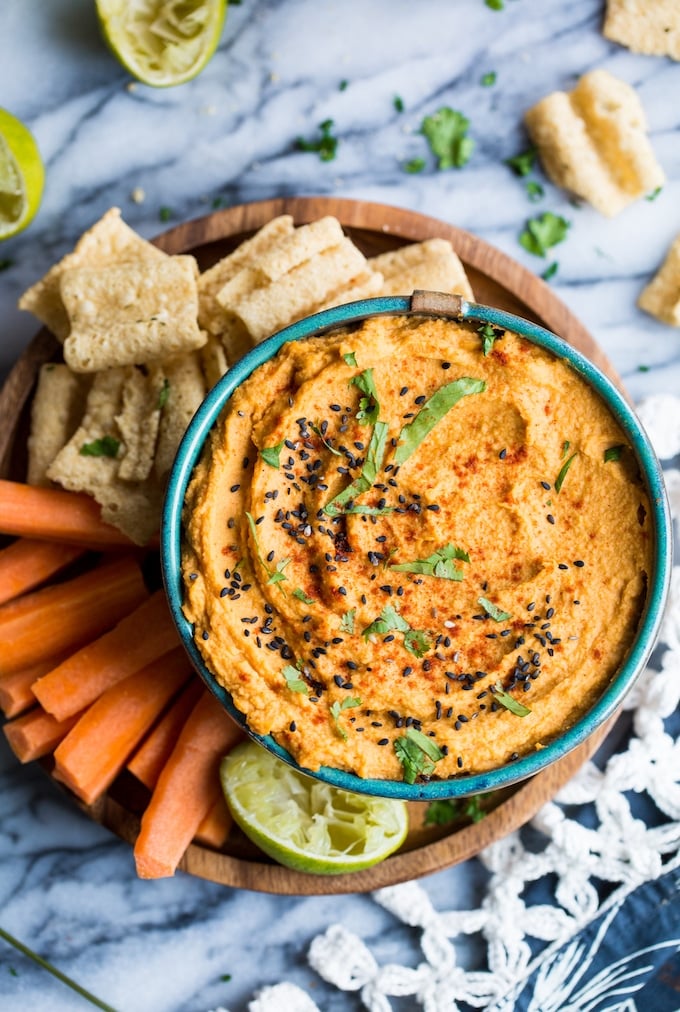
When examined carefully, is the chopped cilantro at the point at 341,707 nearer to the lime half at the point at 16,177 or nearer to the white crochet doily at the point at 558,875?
the white crochet doily at the point at 558,875

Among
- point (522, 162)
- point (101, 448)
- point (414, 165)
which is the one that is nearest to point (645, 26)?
point (522, 162)

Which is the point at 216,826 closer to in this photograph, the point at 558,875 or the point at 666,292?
the point at 558,875

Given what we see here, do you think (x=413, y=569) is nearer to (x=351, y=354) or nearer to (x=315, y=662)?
(x=315, y=662)

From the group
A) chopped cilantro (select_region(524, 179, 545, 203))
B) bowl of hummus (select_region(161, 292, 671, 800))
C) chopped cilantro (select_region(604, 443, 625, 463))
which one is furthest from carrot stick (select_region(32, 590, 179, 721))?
chopped cilantro (select_region(524, 179, 545, 203))

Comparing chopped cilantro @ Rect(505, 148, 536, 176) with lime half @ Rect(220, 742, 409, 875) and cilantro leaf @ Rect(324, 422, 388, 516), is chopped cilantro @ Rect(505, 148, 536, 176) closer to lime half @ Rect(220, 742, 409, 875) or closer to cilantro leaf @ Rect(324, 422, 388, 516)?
cilantro leaf @ Rect(324, 422, 388, 516)

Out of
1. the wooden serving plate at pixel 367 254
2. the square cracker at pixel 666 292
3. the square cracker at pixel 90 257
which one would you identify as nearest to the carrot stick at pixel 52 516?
the wooden serving plate at pixel 367 254
